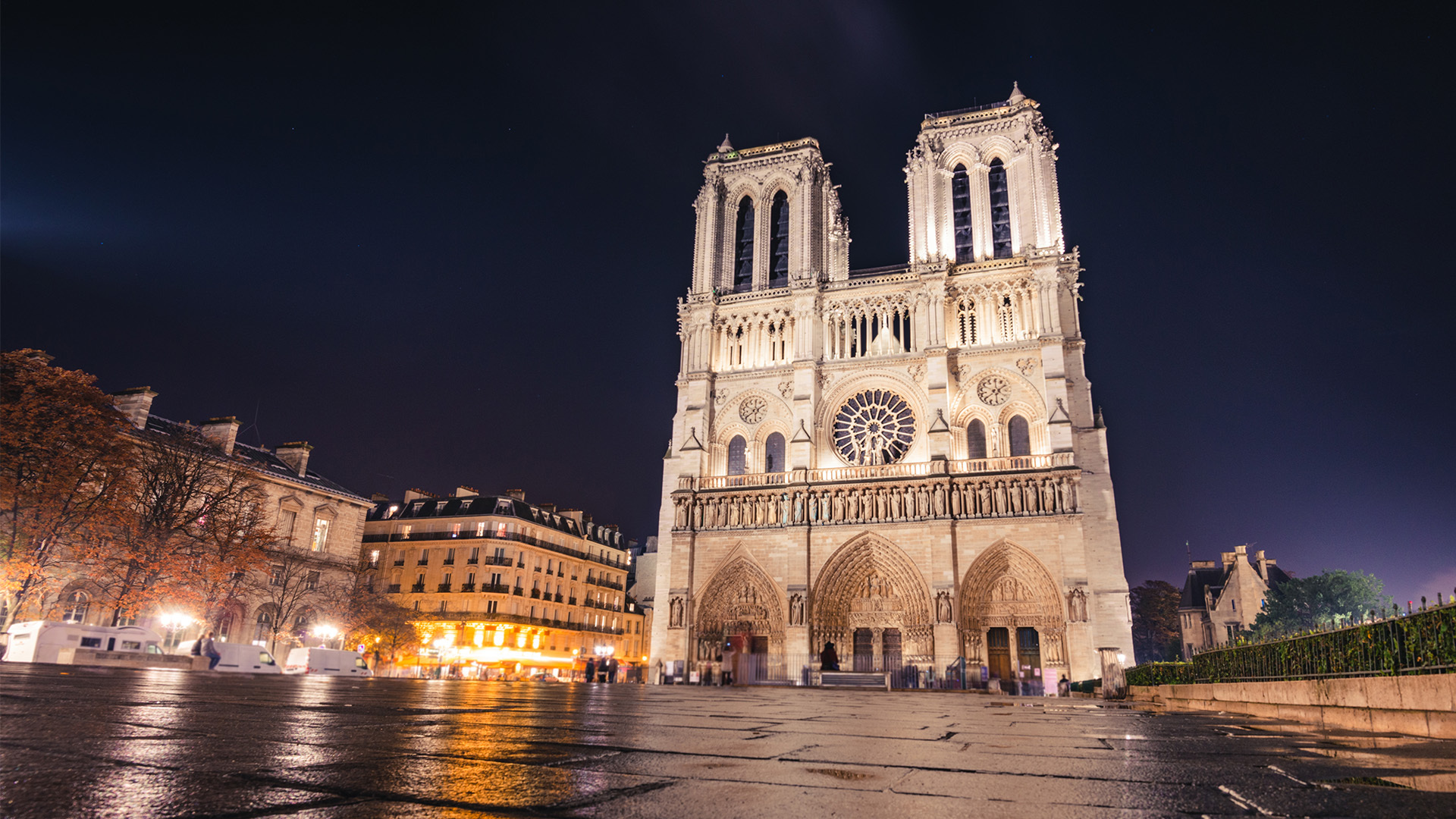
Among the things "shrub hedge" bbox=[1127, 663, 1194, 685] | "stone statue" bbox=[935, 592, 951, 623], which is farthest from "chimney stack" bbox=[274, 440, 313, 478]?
"shrub hedge" bbox=[1127, 663, 1194, 685]

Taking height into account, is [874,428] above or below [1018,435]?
above

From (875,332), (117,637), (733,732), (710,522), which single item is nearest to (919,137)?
(875,332)

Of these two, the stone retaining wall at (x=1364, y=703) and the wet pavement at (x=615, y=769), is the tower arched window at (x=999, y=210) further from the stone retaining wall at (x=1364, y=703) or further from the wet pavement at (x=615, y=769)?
the wet pavement at (x=615, y=769)

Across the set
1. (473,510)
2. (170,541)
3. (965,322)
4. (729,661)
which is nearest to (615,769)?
(170,541)

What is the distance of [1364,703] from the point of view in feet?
18.3

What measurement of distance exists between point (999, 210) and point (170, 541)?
28158mm

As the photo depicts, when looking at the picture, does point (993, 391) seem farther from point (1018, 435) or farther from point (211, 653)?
point (211, 653)

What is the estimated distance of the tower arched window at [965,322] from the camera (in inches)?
1141

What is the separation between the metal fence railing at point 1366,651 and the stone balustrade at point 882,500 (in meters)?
16.7

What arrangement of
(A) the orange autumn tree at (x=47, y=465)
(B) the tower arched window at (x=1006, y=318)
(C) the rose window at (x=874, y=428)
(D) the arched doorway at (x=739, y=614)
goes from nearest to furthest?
(A) the orange autumn tree at (x=47, y=465) → (D) the arched doorway at (x=739, y=614) → (B) the tower arched window at (x=1006, y=318) → (C) the rose window at (x=874, y=428)

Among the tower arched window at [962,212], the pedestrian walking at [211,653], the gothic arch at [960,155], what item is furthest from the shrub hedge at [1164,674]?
the gothic arch at [960,155]

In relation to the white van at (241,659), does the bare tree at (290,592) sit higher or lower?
higher

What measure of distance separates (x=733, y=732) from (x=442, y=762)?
202 cm

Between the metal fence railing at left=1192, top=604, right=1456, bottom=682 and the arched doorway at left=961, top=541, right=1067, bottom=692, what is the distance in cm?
1638
